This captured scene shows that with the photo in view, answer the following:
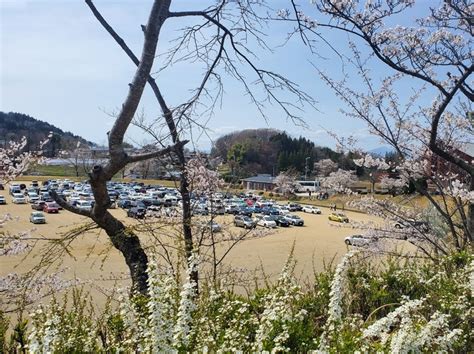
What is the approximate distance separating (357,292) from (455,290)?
0.79 meters

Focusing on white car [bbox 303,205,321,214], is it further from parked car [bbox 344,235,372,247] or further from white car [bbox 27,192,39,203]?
parked car [bbox 344,235,372,247]

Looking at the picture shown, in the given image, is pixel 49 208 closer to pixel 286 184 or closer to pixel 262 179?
pixel 286 184

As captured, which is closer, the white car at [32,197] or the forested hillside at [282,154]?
the white car at [32,197]

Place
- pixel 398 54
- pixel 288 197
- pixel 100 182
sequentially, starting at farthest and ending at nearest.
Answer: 1. pixel 288 197
2. pixel 398 54
3. pixel 100 182

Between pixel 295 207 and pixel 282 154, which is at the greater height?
pixel 282 154

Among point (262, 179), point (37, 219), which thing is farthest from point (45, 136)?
point (262, 179)

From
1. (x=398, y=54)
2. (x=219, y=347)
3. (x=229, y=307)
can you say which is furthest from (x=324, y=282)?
(x=398, y=54)

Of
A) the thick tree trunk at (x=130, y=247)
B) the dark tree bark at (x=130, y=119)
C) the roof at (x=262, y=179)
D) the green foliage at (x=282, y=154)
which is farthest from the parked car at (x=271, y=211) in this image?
the dark tree bark at (x=130, y=119)

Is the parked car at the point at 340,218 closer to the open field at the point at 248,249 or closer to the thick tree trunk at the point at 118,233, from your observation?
Answer: the open field at the point at 248,249

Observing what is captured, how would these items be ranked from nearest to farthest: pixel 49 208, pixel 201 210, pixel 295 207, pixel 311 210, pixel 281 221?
pixel 201 210 < pixel 49 208 < pixel 281 221 < pixel 311 210 < pixel 295 207

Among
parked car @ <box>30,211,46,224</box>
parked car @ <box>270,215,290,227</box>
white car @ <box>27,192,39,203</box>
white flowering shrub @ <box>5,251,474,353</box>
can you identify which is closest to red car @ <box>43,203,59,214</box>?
white car @ <box>27,192,39,203</box>

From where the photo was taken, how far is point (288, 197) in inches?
2200

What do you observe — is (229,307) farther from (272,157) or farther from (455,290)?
(272,157)

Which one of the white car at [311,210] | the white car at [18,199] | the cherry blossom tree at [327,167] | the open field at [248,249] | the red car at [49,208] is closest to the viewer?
the open field at [248,249]
